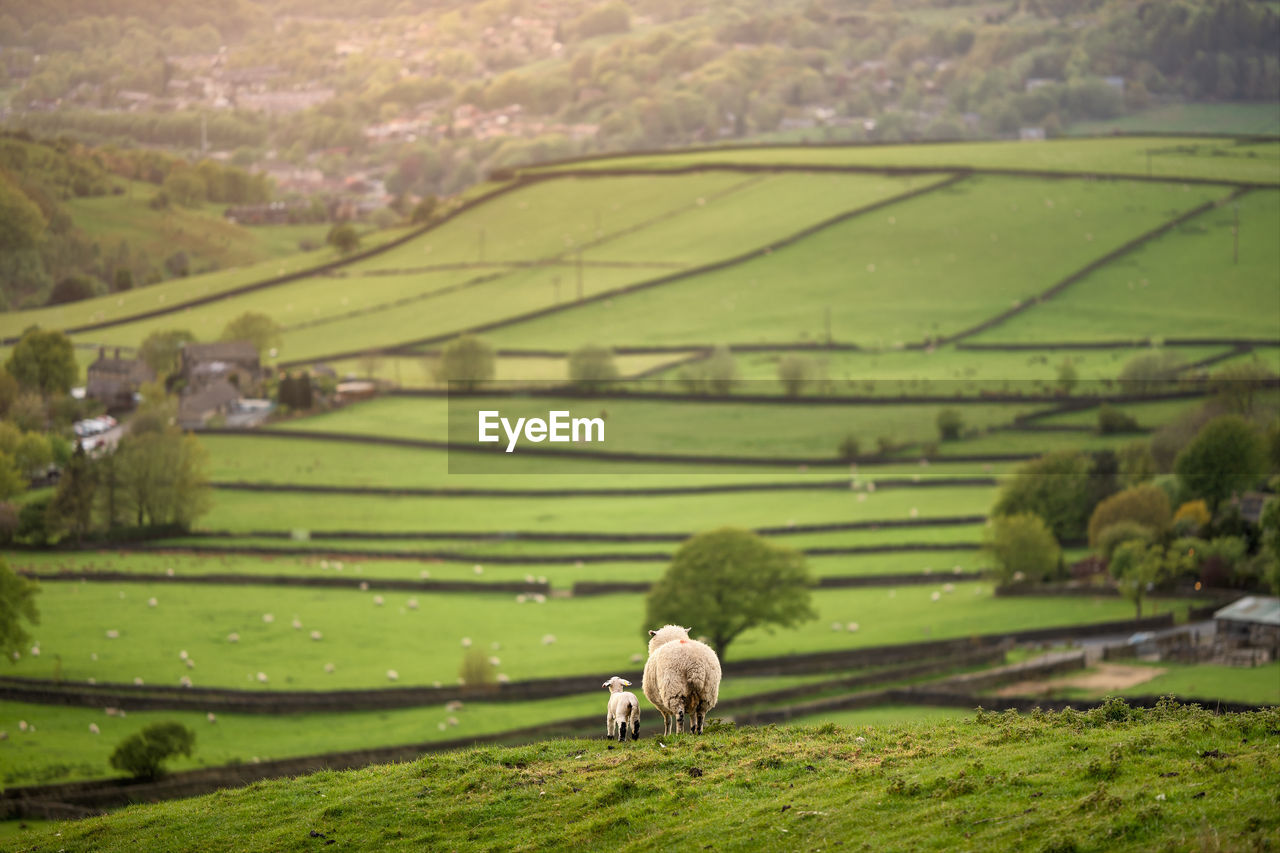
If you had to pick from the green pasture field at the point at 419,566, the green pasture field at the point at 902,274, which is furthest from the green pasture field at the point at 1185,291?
the green pasture field at the point at 419,566

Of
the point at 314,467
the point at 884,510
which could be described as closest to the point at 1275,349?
the point at 884,510

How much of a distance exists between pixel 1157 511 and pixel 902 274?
69.4 m

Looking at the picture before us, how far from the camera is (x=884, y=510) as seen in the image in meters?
83.1

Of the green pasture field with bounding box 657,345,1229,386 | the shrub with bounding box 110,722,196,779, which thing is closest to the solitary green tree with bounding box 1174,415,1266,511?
the green pasture field with bounding box 657,345,1229,386

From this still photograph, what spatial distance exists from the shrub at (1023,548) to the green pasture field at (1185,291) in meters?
42.4

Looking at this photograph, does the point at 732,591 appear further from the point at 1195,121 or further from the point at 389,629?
the point at 1195,121

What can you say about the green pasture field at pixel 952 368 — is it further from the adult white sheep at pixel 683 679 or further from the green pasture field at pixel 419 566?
the adult white sheep at pixel 683 679

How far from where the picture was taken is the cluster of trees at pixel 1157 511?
66.8m

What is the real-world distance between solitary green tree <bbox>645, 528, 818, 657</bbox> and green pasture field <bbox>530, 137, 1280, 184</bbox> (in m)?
67.6

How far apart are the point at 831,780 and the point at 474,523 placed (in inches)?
2695

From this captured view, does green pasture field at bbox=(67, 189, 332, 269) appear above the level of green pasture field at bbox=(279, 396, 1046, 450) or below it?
above

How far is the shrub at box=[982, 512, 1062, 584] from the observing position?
2724 inches

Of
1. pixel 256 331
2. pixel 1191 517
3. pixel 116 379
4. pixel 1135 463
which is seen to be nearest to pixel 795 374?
pixel 1135 463

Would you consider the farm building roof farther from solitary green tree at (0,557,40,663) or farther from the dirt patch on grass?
solitary green tree at (0,557,40,663)
